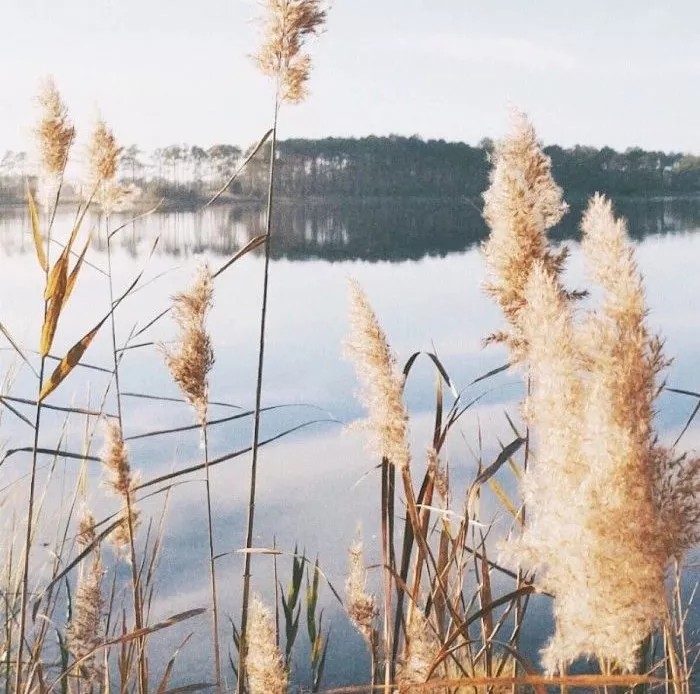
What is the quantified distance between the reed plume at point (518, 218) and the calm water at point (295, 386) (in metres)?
0.09

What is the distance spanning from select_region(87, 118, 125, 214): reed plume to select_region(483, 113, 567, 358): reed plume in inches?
31.3

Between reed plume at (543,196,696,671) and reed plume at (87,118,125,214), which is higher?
reed plume at (87,118,125,214)

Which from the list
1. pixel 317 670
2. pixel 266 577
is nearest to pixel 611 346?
pixel 317 670

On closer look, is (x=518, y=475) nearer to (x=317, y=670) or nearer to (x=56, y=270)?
(x=317, y=670)

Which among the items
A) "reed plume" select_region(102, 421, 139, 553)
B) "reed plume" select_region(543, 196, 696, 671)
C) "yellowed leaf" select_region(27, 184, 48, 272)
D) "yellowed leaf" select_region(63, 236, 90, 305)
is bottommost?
"reed plume" select_region(102, 421, 139, 553)

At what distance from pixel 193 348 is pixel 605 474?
89 cm

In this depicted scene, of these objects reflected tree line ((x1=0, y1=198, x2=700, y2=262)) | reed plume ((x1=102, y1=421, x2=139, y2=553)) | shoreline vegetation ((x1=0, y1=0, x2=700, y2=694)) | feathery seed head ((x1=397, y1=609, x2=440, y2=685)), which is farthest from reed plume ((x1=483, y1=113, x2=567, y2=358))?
reflected tree line ((x1=0, y1=198, x2=700, y2=262))

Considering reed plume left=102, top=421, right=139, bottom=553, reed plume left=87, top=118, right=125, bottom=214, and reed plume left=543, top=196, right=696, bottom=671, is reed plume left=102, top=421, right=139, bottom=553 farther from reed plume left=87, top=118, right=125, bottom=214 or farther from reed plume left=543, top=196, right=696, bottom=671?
reed plume left=543, top=196, right=696, bottom=671

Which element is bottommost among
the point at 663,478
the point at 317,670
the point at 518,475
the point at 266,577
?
the point at 266,577

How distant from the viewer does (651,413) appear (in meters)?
0.97

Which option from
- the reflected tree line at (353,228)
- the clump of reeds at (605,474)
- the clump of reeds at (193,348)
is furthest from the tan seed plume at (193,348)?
the reflected tree line at (353,228)

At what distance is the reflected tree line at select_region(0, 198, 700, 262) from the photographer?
2681 centimetres

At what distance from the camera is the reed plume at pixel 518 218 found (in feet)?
4.88

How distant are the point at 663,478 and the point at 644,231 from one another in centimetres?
3199
